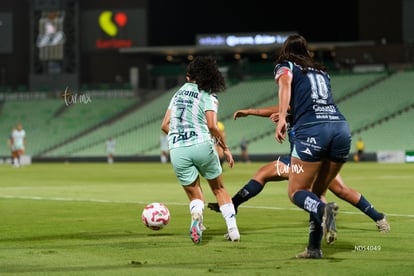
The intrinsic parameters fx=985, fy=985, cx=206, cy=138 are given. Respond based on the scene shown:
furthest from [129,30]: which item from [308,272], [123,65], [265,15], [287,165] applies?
[308,272]

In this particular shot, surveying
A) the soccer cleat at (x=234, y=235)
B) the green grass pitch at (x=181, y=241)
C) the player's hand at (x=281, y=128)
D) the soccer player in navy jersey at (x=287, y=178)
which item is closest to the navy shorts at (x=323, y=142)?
the player's hand at (x=281, y=128)

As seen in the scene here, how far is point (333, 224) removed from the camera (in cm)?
987

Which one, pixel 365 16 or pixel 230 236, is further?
pixel 365 16

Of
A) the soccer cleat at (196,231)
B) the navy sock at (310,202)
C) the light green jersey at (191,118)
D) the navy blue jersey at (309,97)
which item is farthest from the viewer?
the light green jersey at (191,118)

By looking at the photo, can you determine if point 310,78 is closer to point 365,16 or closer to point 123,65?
point 365,16

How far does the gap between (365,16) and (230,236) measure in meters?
56.7

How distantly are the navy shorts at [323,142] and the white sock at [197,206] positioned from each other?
2057 mm

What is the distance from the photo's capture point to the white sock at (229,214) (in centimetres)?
1211

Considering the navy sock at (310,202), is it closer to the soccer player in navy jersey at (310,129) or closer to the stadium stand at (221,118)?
the soccer player in navy jersey at (310,129)

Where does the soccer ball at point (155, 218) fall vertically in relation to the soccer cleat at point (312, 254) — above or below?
below

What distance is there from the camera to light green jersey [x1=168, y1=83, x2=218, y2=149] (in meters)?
12.2

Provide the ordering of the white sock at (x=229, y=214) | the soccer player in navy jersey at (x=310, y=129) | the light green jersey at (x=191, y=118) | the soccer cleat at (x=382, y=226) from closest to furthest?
the soccer player in navy jersey at (x=310, y=129) < the white sock at (x=229, y=214) < the light green jersey at (x=191, y=118) < the soccer cleat at (x=382, y=226)

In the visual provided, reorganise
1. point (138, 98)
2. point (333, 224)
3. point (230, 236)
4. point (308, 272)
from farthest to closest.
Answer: point (138, 98) → point (230, 236) → point (333, 224) → point (308, 272)

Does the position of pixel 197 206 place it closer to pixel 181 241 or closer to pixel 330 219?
pixel 181 241
